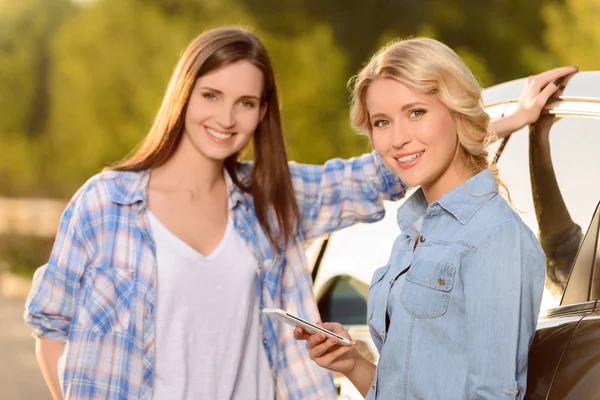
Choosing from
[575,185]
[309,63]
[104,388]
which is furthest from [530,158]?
[309,63]

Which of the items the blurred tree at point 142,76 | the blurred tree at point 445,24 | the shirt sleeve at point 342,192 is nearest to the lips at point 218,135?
the shirt sleeve at point 342,192

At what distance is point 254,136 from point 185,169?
295 millimetres

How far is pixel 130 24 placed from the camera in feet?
55.2

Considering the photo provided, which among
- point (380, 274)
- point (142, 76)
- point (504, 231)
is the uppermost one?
point (142, 76)

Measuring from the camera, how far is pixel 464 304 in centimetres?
214

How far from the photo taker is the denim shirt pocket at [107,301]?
3.04 meters

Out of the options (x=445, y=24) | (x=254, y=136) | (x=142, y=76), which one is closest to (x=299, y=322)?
(x=254, y=136)

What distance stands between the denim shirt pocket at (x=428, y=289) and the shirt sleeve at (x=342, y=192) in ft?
3.71

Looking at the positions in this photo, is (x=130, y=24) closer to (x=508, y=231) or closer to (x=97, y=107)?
(x=97, y=107)

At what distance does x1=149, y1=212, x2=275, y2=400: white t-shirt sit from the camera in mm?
3064

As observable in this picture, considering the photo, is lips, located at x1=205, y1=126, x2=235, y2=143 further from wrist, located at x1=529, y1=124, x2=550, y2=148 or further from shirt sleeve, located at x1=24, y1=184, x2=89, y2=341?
wrist, located at x1=529, y1=124, x2=550, y2=148

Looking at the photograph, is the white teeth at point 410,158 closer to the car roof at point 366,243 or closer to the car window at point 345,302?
the car roof at point 366,243

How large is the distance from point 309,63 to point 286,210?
38.7 feet

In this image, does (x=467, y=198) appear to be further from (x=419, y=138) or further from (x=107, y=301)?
(x=107, y=301)
